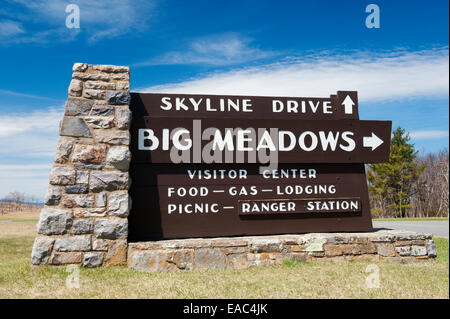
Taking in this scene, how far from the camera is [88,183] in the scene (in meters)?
5.21

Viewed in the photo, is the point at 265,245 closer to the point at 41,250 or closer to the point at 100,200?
the point at 100,200

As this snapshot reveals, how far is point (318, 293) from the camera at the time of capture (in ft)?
12.9

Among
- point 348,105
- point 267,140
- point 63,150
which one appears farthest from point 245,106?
point 63,150

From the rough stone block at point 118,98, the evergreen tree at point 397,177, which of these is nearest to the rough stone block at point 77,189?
the rough stone block at point 118,98

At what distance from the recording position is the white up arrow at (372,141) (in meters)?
6.33

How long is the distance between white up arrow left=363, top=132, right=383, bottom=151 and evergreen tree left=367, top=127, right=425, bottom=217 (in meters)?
23.8

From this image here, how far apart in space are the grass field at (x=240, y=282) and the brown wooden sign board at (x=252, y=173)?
928 mm

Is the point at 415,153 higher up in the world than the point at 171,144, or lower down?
higher up

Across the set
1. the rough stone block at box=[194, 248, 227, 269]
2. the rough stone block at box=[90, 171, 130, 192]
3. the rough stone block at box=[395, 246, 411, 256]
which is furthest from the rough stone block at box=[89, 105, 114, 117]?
the rough stone block at box=[395, 246, 411, 256]

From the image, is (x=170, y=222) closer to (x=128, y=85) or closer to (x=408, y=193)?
(x=128, y=85)

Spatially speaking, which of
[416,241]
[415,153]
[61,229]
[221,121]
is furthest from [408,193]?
[61,229]

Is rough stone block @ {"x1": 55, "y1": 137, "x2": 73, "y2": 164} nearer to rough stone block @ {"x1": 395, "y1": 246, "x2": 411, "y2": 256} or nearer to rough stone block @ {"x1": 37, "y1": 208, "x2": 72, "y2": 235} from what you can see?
rough stone block @ {"x1": 37, "y1": 208, "x2": 72, "y2": 235}

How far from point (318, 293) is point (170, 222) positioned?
269 centimetres

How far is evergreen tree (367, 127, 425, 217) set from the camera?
28312mm
